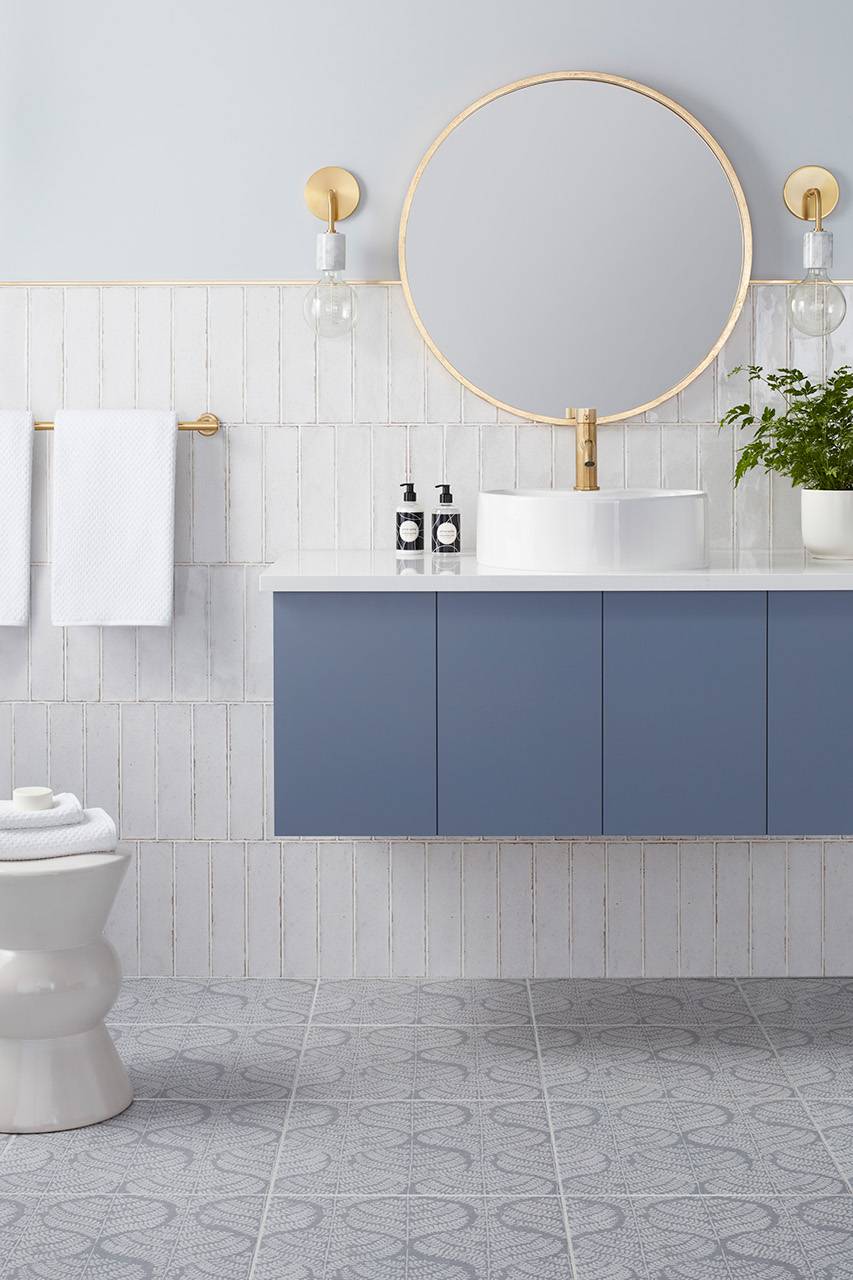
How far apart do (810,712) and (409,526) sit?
83 centimetres

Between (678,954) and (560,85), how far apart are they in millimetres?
1840

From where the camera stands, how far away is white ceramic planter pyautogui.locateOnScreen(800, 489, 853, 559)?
2732 mm

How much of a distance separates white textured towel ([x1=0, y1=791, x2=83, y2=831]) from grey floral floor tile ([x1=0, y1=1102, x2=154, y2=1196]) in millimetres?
499

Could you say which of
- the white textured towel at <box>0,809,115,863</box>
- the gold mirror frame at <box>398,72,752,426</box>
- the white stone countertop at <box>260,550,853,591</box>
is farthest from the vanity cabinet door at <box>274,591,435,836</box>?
the gold mirror frame at <box>398,72,752,426</box>

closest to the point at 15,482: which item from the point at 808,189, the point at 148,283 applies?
the point at 148,283

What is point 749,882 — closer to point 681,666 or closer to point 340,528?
point 681,666

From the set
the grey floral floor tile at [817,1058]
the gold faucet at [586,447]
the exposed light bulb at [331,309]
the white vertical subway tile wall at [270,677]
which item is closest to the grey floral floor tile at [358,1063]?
the white vertical subway tile wall at [270,677]

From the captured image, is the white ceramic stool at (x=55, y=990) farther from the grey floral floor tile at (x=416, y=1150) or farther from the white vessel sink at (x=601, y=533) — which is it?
the white vessel sink at (x=601, y=533)

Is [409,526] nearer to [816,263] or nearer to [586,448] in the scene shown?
[586,448]

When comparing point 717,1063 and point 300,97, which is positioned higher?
point 300,97

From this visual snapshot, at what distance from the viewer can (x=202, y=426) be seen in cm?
298

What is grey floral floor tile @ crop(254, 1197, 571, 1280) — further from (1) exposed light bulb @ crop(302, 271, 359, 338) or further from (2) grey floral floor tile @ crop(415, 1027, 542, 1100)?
(1) exposed light bulb @ crop(302, 271, 359, 338)

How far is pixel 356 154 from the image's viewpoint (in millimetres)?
2951

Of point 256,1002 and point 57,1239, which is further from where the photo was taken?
point 256,1002
